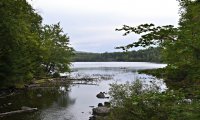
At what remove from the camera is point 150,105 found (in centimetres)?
1750

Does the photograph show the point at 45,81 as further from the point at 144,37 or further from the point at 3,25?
the point at 144,37

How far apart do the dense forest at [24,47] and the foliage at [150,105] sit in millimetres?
16387

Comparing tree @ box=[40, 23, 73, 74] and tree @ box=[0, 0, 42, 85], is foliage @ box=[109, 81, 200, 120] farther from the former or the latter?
tree @ box=[40, 23, 73, 74]

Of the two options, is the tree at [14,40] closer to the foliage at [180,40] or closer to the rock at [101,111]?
the rock at [101,111]

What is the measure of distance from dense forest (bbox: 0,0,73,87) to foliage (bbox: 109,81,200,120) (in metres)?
16.4

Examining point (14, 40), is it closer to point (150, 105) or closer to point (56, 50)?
point (150, 105)

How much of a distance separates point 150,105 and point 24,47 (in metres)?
37.3

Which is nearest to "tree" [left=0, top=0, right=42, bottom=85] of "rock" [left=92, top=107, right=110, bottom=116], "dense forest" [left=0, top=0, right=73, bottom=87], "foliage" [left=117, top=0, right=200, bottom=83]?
"dense forest" [left=0, top=0, right=73, bottom=87]

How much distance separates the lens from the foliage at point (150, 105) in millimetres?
7820

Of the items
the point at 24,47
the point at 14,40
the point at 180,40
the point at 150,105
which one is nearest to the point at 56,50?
the point at 24,47

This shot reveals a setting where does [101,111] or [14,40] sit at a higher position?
[14,40]

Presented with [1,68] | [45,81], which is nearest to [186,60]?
[1,68]

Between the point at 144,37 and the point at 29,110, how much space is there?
29.5 metres

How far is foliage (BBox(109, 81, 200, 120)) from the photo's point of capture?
7.82m
